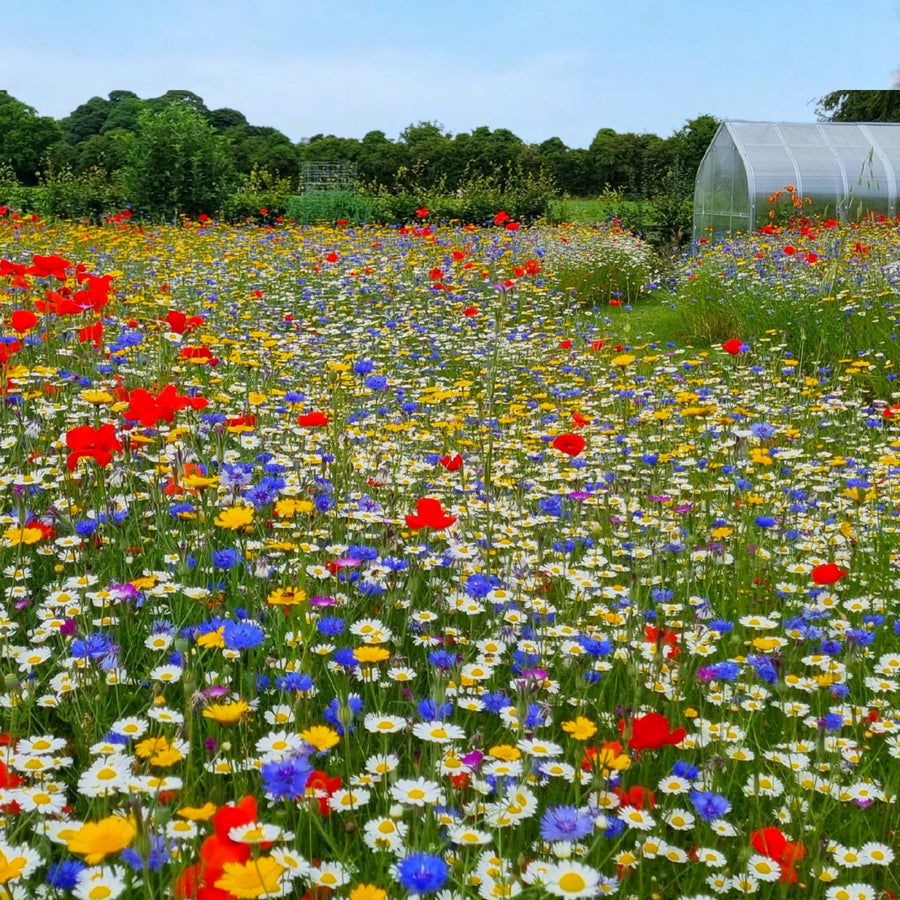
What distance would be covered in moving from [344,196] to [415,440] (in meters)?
14.0

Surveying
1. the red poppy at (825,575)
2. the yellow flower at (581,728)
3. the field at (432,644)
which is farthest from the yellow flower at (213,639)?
the red poppy at (825,575)

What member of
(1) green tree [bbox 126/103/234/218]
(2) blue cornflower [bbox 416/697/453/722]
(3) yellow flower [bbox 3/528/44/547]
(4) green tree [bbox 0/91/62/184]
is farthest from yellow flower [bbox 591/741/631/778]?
(4) green tree [bbox 0/91/62/184]

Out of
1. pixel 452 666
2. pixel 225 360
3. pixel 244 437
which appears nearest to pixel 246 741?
pixel 452 666

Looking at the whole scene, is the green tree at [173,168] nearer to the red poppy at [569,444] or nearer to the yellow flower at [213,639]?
the red poppy at [569,444]

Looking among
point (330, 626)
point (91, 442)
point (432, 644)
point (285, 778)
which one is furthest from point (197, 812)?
point (91, 442)

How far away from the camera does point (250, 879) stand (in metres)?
0.89

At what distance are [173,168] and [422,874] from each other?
1590 cm

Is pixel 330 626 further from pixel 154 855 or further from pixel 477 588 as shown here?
pixel 154 855

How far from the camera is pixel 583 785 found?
1.55 m

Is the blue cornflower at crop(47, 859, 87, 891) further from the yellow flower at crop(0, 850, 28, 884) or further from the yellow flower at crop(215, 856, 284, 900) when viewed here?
the yellow flower at crop(215, 856, 284, 900)

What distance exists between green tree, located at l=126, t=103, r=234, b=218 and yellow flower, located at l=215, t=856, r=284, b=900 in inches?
597

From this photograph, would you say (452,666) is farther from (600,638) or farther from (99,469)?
(99,469)

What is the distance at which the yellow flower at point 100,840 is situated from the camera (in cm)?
85

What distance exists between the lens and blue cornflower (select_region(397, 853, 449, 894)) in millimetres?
1003
